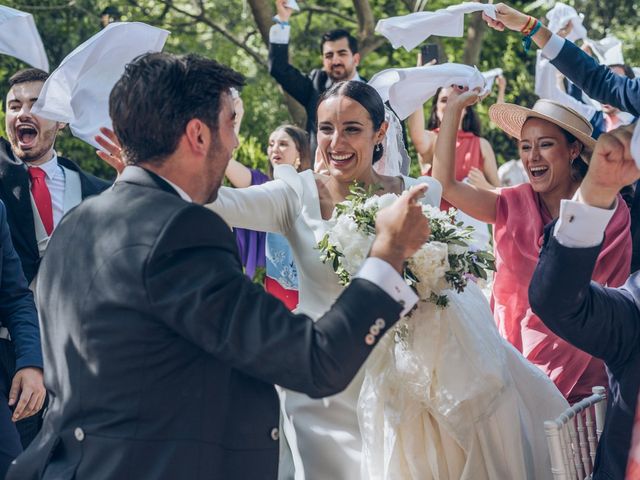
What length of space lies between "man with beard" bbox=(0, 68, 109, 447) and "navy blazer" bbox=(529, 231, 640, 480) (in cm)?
322

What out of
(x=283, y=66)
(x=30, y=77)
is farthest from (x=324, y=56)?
(x=30, y=77)

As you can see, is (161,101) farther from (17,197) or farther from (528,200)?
(17,197)

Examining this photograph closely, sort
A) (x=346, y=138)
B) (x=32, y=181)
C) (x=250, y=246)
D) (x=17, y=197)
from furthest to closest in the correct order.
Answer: (x=250, y=246), (x=32, y=181), (x=17, y=197), (x=346, y=138)

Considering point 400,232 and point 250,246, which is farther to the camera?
point 250,246

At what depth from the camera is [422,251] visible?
434cm

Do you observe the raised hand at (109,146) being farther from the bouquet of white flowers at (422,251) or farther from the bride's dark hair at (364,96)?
the bride's dark hair at (364,96)

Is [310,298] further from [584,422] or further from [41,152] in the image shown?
[41,152]

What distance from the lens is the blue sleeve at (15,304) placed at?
15.7 feet

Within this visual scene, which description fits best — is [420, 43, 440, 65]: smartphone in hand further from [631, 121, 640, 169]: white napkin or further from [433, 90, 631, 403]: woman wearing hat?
[631, 121, 640, 169]: white napkin

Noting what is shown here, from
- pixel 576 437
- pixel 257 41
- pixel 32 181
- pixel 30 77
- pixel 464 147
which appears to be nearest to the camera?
pixel 576 437

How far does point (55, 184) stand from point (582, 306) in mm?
3632

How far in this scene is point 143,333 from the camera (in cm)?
299

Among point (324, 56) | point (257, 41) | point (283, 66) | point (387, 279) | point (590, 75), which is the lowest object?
point (257, 41)

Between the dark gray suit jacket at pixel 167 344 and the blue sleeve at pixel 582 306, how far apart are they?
18.0 inches
